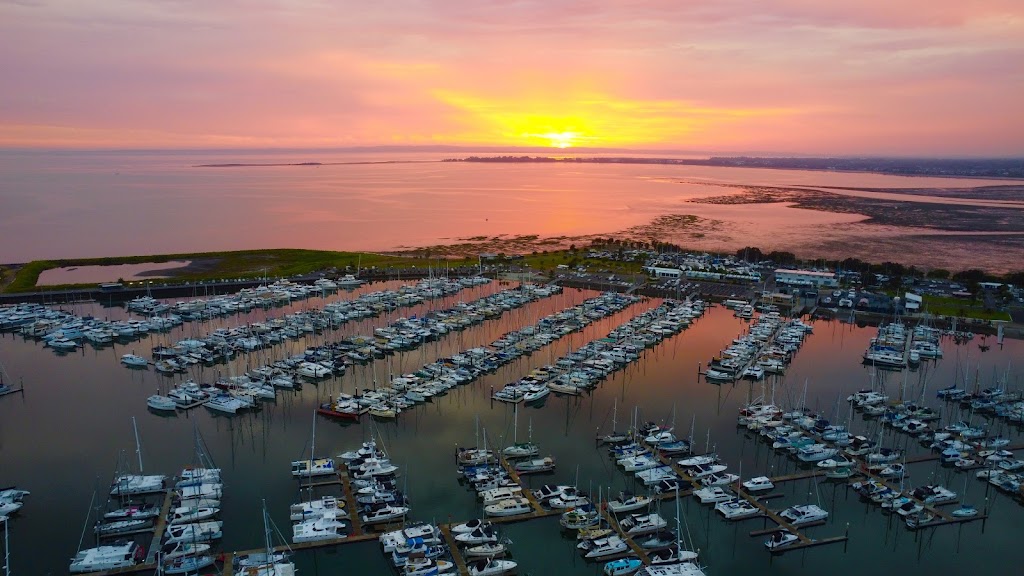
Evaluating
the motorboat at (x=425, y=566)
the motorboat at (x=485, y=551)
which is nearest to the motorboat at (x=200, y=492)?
the motorboat at (x=425, y=566)

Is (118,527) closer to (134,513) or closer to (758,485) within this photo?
(134,513)

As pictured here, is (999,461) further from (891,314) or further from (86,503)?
(86,503)

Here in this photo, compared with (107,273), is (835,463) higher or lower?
lower

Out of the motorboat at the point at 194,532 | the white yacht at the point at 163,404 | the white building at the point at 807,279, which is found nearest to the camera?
the motorboat at the point at 194,532

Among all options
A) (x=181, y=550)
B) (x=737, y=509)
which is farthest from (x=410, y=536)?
(x=737, y=509)

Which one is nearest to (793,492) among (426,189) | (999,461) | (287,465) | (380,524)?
(999,461)

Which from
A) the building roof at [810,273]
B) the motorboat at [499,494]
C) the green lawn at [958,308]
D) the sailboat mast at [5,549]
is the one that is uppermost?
the building roof at [810,273]

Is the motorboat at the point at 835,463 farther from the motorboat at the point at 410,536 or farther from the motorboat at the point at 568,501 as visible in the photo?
the motorboat at the point at 410,536
